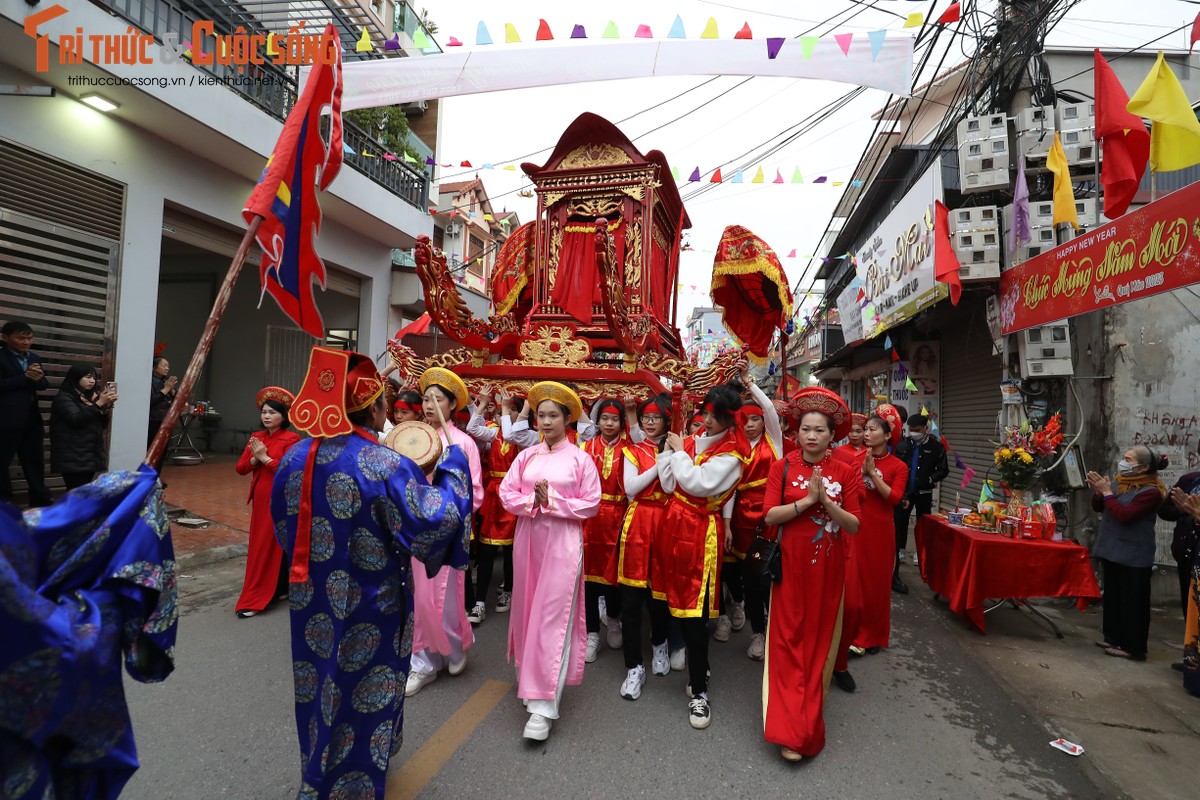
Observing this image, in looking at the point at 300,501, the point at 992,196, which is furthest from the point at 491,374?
the point at 992,196

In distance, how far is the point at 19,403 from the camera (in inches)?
189

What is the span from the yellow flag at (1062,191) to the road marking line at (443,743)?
6.35 meters

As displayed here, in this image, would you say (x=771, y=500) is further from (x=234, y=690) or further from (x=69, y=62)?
(x=69, y=62)

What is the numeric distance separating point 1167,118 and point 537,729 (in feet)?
18.4

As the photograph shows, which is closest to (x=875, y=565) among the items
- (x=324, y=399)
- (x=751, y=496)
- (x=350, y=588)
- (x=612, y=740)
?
(x=751, y=496)

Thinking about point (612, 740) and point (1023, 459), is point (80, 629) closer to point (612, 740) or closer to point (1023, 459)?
point (612, 740)

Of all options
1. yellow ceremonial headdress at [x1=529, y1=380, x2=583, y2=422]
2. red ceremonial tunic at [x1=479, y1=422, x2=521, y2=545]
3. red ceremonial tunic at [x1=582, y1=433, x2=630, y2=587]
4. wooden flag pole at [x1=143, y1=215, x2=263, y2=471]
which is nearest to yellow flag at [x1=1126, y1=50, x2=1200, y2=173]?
red ceremonial tunic at [x1=582, y1=433, x2=630, y2=587]

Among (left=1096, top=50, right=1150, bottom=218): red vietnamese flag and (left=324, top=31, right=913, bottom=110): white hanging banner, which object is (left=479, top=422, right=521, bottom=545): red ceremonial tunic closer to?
(left=324, top=31, right=913, bottom=110): white hanging banner

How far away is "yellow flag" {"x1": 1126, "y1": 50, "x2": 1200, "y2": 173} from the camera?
4.01m

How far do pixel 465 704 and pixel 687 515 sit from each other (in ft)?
5.11

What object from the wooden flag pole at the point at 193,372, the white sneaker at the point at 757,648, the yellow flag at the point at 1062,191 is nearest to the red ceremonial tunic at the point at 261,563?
the wooden flag pole at the point at 193,372

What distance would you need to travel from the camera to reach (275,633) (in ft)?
13.1

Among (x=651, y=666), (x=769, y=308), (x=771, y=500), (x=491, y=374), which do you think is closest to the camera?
(x=771, y=500)

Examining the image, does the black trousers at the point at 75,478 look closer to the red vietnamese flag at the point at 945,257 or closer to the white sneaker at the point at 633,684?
the white sneaker at the point at 633,684
